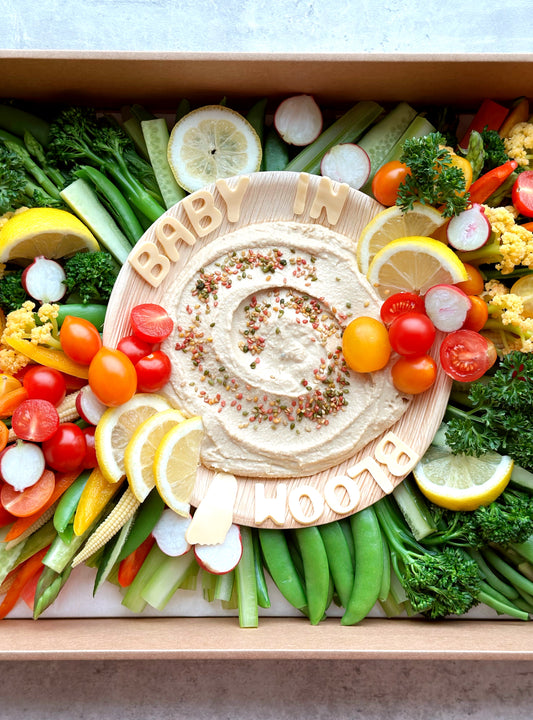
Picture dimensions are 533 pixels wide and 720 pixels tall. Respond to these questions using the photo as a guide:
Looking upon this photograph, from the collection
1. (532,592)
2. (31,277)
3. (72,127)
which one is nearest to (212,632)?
(532,592)

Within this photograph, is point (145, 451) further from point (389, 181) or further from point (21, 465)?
point (389, 181)

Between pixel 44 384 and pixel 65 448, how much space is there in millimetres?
275

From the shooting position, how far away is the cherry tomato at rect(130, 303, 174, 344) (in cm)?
249

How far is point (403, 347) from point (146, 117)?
1.59 metres

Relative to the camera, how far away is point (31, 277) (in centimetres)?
254

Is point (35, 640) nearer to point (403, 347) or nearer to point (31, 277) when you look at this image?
point (31, 277)

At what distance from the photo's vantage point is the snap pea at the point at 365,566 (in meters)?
2.60

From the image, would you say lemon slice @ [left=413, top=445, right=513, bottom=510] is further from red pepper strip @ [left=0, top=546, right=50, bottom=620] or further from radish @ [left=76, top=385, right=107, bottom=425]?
red pepper strip @ [left=0, top=546, right=50, bottom=620]

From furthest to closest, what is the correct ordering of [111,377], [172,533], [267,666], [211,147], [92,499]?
1. [267,666]
2. [211,147]
3. [172,533]
4. [92,499]
5. [111,377]

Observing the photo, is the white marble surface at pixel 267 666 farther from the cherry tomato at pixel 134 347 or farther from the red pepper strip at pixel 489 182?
the cherry tomato at pixel 134 347

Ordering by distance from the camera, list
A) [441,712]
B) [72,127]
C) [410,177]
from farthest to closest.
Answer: [441,712] < [72,127] < [410,177]

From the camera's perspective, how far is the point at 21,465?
2449 millimetres

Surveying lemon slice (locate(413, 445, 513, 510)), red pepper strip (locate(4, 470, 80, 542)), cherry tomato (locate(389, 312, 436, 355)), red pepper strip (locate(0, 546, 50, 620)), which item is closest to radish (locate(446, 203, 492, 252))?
cherry tomato (locate(389, 312, 436, 355))

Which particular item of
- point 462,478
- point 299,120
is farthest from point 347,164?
point 462,478
